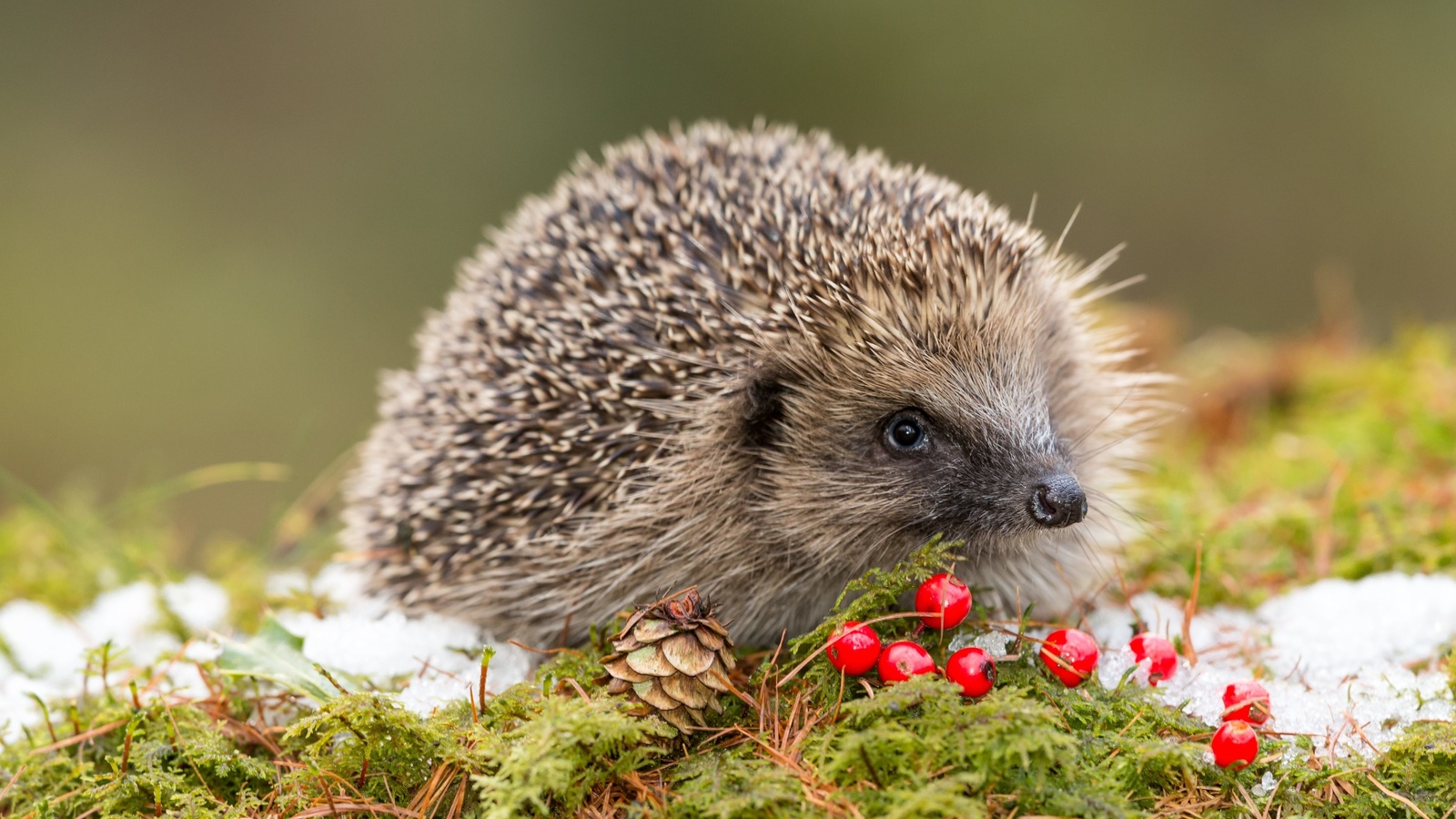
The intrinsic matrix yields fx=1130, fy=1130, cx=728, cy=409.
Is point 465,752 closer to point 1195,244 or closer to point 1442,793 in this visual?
point 1442,793

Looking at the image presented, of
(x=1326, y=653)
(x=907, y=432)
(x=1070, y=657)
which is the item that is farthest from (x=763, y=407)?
(x=1326, y=653)

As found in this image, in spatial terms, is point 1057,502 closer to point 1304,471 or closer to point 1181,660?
point 1181,660

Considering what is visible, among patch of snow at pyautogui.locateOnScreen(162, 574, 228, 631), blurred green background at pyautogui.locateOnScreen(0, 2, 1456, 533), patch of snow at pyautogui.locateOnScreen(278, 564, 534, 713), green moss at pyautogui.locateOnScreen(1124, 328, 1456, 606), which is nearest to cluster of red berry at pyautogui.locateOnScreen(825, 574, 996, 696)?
patch of snow at pyautogui.locateOnScreen(278, 564, 534, 713)

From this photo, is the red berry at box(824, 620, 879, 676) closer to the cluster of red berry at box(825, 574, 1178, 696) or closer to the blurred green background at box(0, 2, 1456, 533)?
the cluster of red berry at box(825, 574, 1178, 696)

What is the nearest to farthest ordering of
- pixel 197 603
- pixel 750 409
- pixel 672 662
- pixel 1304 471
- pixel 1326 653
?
Result: 1. pixel 672 662
2. pixel 1326 653
3. pixel 750 409
4. pixel 197 603
5. pixel 1304 471

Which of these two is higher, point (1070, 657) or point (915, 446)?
point (915, 446)

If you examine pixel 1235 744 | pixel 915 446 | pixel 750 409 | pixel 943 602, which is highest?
pixel 750 409

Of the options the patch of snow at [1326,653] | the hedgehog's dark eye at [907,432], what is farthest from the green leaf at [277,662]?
the patch of snow at [1326,653]

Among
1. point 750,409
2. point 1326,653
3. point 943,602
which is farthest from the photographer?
point 750,409
